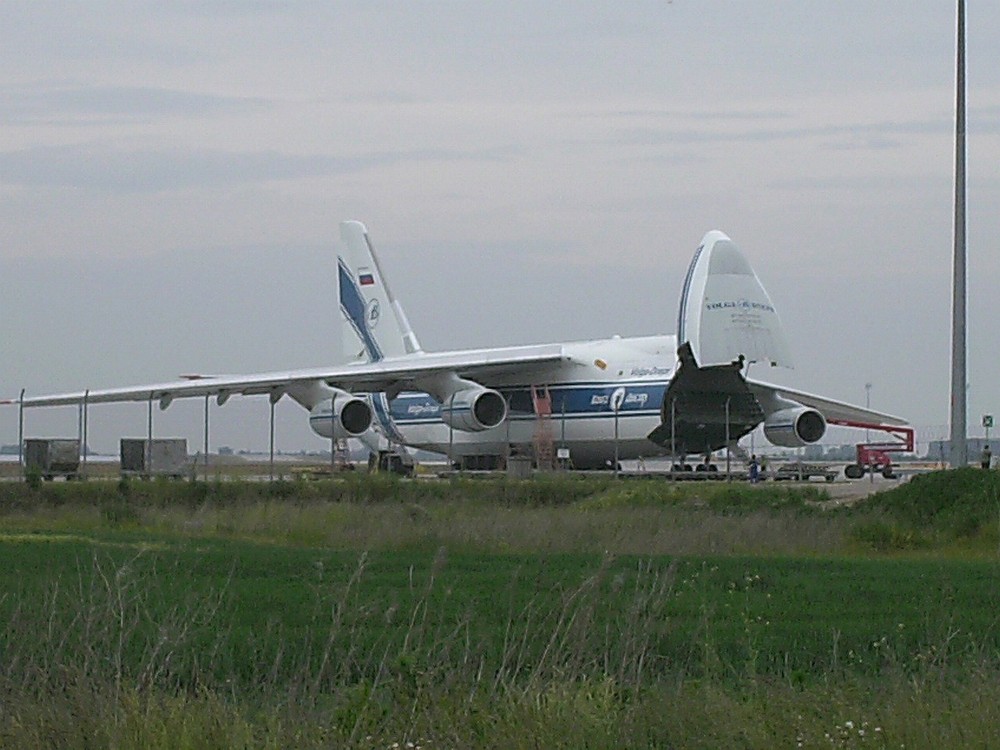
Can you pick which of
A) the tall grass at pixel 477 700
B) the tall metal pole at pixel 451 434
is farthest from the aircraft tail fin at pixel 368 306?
the tall grass at pixel 477 700

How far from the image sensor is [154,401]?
140ft

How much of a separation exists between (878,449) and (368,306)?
16255 mm

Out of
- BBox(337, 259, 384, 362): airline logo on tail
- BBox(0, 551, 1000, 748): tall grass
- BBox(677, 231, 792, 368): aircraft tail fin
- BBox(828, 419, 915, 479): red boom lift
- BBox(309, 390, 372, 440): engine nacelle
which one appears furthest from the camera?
BBox(337, 259, 384, 362): airline logo on tail

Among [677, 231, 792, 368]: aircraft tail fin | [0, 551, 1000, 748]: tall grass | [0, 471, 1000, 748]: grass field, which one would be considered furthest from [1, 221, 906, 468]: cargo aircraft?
[0, 551, 1000, 748]: tall grass

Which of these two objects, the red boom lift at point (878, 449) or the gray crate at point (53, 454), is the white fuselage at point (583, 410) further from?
the red boom lift at point (878, 449)

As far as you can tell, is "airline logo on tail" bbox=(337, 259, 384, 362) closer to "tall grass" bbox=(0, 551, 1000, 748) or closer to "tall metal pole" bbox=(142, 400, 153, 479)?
"tall metal pole" bbox=(142, 400, 153, 479)

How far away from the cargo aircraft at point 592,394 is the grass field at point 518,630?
10.6 meters

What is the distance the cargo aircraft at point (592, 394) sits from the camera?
36219 millimetres

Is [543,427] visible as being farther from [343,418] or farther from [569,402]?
[343,418]

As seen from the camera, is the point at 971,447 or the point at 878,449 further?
the point at 878,449

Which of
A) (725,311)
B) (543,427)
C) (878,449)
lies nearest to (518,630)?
(725,311)

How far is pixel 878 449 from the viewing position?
5416 cm

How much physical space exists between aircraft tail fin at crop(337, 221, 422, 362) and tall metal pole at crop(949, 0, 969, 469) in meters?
29.5

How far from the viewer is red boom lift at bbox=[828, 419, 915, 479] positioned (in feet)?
161
